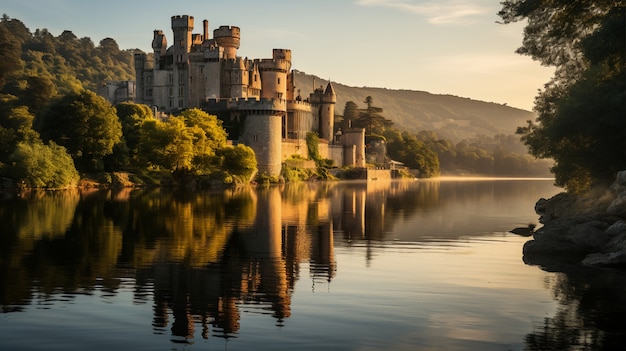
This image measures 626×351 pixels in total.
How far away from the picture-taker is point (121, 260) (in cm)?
2095

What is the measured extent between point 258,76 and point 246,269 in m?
87.9

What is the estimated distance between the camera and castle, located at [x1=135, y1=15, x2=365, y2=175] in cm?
9069

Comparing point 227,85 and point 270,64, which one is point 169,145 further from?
point 270,64

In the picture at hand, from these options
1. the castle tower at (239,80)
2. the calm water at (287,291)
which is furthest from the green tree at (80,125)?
the calm water at (287,291)

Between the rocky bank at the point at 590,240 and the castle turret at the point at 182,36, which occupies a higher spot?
the castle turret at the point at 182,36

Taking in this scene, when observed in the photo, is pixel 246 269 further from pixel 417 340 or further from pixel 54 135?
pixel 54 135

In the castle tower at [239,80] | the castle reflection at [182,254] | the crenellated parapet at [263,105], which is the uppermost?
the castle tower at [239,80]

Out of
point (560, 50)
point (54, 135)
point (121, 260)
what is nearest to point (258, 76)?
point (54, 135)

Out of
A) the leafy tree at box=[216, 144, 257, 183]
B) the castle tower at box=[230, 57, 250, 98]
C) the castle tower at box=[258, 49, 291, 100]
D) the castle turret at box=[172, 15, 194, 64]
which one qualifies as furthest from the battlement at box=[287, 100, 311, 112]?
the leafy tree at box=[216, 144, 257, 183]

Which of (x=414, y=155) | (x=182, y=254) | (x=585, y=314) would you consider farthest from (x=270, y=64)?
(x=585, y=314)

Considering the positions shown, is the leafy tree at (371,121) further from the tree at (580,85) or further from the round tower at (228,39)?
the tree at (580,85)

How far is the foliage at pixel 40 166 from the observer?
5638 cm

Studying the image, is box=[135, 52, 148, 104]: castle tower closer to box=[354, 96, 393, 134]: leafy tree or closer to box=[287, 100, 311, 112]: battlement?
box=[287, 100, 311, 112]: battlement

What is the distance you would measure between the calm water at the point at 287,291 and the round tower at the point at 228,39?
75767mm
